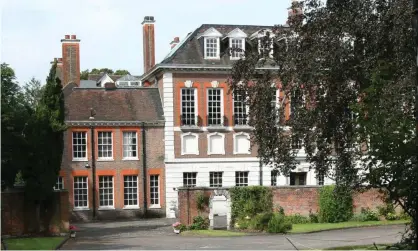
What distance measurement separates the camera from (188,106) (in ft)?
148

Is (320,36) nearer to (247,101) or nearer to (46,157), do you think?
(247,101)

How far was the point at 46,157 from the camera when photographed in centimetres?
3141

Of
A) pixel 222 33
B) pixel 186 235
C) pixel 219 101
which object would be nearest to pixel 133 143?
pixel 219 101

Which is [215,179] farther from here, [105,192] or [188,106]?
[105,192]

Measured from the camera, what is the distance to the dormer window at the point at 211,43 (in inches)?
1810

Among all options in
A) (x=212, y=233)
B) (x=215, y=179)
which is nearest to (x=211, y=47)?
(x=215, y=179)

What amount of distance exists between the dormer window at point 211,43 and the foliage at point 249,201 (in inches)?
513

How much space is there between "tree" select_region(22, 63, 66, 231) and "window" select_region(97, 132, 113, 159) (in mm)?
11409

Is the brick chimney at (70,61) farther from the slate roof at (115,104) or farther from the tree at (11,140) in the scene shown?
the tree at (11,140)

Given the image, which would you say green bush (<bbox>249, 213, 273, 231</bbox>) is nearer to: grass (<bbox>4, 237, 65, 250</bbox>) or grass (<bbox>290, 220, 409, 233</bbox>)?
grass (<bbox>290, 220, 409, 233</bbox>)

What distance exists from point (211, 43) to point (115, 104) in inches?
267

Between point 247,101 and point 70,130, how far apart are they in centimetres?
2167

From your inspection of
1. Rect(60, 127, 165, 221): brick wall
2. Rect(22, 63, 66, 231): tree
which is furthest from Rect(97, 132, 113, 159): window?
Rect(22, 63, 66, 231): tree

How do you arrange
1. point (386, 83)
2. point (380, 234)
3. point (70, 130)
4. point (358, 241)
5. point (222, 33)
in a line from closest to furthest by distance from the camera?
point (386, 83) → point (358, 241) → point (380, 234) → point (70, 130) → point (222, 33)
